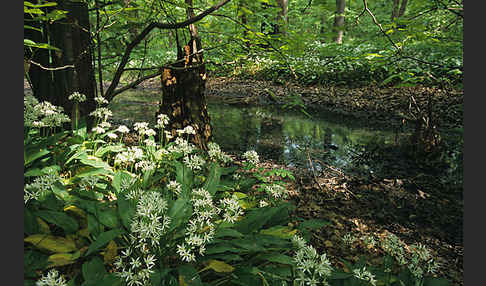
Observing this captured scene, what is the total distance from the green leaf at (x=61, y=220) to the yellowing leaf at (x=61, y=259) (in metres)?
0.22

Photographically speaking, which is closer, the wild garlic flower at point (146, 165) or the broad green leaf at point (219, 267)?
the broad green leaf at point (219, 267)

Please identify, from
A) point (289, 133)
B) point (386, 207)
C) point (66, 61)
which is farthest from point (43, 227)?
point (289, 133)

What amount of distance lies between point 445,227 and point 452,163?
220cm

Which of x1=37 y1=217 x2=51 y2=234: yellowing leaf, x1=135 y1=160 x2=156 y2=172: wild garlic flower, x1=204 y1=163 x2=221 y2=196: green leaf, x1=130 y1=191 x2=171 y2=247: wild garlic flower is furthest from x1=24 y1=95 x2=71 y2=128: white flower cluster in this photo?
x1=130 y1=191 x2=171 y2=247: wild garlic flower

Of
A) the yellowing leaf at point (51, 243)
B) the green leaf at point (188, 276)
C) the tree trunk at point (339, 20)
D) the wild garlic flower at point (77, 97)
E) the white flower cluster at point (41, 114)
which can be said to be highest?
the tree trunk at point (339, 20)

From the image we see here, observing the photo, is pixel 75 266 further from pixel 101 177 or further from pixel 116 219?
pixel 101 177

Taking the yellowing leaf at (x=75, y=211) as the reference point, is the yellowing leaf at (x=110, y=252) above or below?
below

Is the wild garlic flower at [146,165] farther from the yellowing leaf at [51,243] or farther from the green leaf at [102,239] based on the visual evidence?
the yellowing leaf at [51,243]

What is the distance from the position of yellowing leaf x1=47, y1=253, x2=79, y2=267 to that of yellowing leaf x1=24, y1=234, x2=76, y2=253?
64mm

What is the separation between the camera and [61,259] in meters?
1.46

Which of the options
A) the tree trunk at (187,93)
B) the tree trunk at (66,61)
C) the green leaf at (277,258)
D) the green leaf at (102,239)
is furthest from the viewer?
the tree trunk at (187,93)

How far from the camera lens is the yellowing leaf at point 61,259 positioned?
1431 mm

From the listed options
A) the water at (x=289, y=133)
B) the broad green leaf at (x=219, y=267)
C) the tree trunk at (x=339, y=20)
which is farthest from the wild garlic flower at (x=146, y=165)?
the water at (x=289, y=133)

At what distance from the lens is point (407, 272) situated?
1.74m
